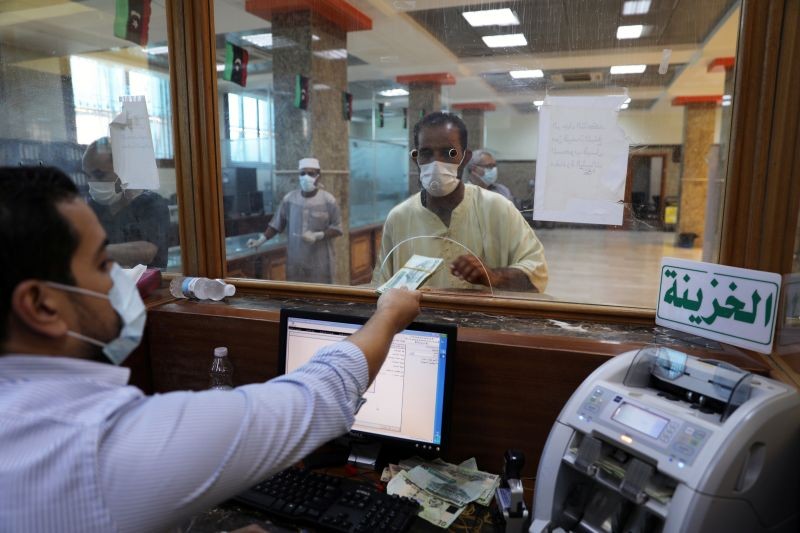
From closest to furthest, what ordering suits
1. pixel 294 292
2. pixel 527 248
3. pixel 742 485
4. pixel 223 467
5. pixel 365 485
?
pixel 223 467 < pixel 742 485 < pixel 365 485 < pixel 294 292 < pixel 527 248

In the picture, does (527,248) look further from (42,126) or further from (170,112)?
Answer: (42,126)

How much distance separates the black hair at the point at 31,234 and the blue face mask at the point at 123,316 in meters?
0.07

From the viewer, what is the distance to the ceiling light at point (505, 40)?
1563 millimetres

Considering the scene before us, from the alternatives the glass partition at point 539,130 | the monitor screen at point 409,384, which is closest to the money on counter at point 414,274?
the glass partition at point 539,130

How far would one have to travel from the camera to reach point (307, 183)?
12.7ft

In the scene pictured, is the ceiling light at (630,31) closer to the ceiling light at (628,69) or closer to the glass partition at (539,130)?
the glass partition at (539,130)

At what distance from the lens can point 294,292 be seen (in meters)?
1.59

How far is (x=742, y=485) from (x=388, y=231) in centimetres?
141

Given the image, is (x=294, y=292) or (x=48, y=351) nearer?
(x=48, y=351)

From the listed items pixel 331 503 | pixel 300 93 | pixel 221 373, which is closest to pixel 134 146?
pixel 221 373

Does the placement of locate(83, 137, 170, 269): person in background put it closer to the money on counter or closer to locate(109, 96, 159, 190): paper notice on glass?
locate(109, 96, 159, 190): paper notice on glass

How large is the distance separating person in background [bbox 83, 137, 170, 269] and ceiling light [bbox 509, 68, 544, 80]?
121 cm

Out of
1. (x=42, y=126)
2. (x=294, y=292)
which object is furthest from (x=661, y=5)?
(x=42, y=126)

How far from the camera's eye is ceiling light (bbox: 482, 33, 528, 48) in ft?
5.13
